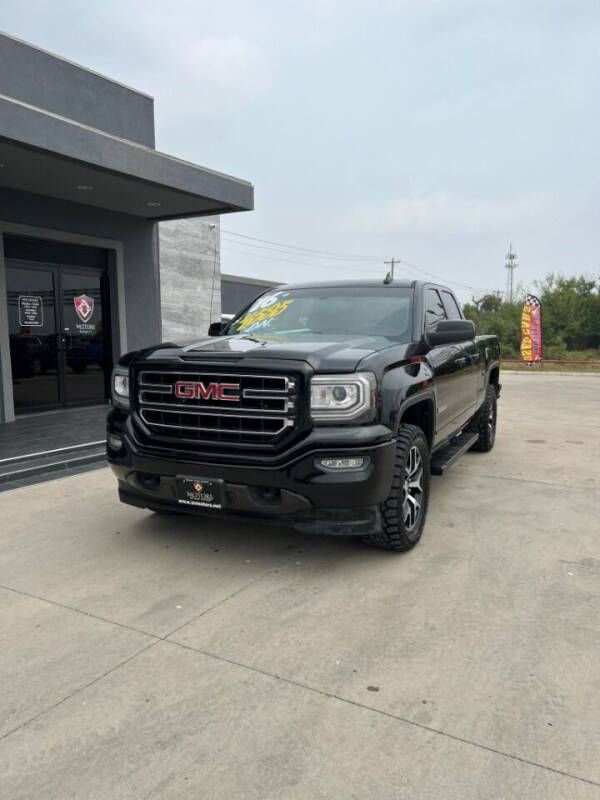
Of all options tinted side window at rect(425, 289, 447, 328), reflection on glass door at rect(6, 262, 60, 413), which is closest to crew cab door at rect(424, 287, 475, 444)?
tinted side window at rect(425, 289, 447, 328)

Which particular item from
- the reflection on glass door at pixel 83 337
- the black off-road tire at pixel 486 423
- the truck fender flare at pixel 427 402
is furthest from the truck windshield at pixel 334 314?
the reflection on glass door at pixel 83 337

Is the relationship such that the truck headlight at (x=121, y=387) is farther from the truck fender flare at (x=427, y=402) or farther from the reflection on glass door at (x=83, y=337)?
the reflection on glass door at (x=83, y=337)

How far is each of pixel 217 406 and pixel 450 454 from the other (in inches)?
98.1

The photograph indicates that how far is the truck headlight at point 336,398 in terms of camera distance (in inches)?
141

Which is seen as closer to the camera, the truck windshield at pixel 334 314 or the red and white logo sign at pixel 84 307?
the truck windshield at pixel 334 314

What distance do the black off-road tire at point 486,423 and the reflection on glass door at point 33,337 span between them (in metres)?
6.62

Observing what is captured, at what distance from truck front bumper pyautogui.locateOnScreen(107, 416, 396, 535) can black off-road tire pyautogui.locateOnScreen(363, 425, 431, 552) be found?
17 cm

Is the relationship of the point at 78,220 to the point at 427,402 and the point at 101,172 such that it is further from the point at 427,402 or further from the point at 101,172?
the point at 427,402

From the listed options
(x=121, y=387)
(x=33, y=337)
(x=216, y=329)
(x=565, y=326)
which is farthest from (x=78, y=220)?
(x=565, y=326)

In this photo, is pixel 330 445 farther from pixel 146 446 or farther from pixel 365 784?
pixel 365 784

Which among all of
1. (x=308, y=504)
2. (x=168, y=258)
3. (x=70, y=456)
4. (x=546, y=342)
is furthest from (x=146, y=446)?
(x=546, y=342)

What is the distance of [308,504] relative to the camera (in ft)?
11.8

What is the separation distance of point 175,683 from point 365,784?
0.97 metres

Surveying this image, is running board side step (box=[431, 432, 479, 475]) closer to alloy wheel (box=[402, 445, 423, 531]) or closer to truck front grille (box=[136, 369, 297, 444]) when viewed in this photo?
alloy wheel (box=[402, 445, 423, 531])
